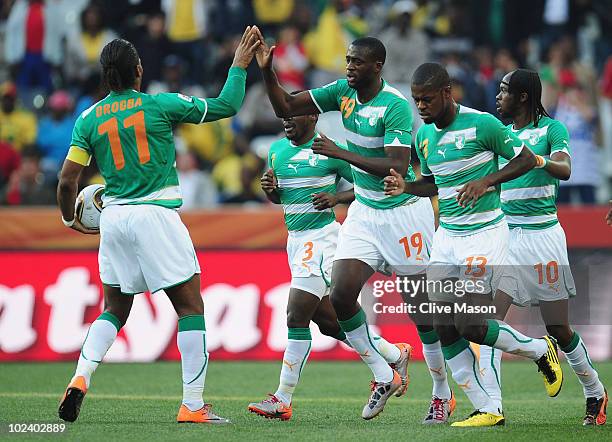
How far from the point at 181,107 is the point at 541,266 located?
2.95 m

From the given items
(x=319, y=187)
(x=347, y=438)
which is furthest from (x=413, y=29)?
(x=347, y=438)

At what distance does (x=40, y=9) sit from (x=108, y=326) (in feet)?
37.3

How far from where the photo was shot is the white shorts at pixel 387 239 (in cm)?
900

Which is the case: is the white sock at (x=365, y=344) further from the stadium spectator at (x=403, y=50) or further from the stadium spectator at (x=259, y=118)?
the stadium spectator at (x=403, y=50)

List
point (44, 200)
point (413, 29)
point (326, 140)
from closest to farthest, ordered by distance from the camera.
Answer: point (326, 140) < point (44, 200) < point (413, 29)

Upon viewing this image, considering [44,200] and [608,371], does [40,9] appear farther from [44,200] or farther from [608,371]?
[608,371]

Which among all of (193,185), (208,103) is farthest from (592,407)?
(193,185)

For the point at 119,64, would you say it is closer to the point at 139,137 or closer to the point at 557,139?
the point at 139,137

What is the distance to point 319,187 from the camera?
9773 mm

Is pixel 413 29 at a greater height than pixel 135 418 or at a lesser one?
greater

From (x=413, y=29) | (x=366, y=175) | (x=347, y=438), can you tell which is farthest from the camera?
(x=413, y=29)

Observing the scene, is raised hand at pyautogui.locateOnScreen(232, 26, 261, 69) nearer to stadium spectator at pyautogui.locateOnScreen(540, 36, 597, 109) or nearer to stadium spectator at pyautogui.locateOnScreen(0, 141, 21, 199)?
stadium spectator at pyautogui.locateOnScreen(540, 36, 597, 109)

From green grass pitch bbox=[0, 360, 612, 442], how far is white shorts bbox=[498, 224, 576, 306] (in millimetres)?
939

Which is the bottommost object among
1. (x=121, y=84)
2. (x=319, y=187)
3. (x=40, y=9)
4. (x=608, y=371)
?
(x=608, y=371)
